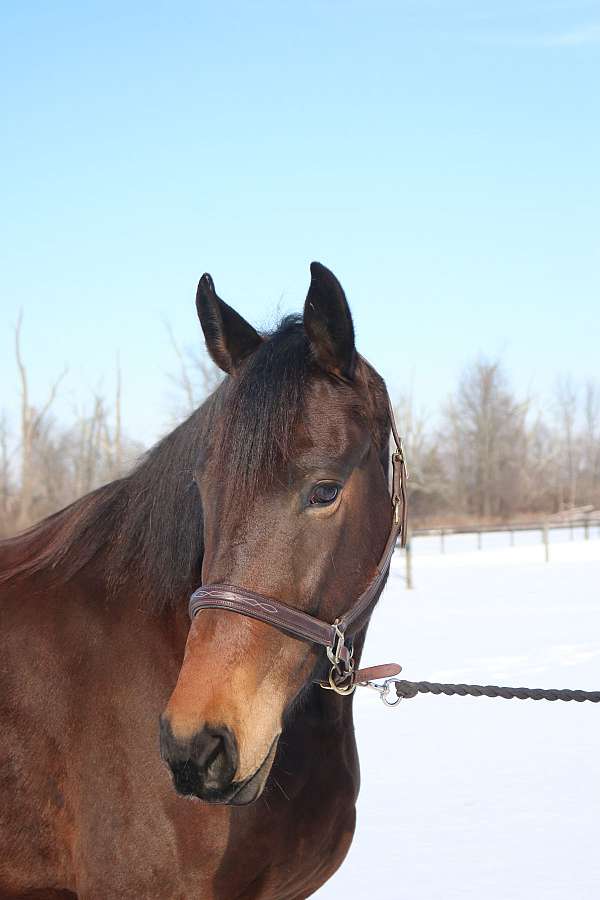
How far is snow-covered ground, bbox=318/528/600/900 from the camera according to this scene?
14.4 feet

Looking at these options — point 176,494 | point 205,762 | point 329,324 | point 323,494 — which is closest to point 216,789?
point 205,762

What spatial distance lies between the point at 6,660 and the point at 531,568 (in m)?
20.9

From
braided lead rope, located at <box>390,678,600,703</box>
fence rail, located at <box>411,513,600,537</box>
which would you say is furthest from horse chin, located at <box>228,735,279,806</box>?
fence rail, located at <box>411,513,600,537</box>

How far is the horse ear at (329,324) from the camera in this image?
2.22m

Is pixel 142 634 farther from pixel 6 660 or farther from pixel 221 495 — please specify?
pixel 221 495

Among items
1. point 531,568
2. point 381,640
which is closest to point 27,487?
point 531,568

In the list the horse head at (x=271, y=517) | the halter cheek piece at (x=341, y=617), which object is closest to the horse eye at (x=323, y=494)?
the horse head at (x=271, y=517)

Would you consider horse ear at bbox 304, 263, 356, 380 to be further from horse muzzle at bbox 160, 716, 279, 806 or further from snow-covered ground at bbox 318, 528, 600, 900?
snow-covered ground at bbox 318, 528, 600, 900

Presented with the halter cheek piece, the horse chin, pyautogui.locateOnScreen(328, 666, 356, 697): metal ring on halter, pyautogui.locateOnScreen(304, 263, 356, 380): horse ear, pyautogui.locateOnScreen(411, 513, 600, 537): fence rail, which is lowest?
pyautogui.locateOnScreen(411, 513, 600, 537): fence rail

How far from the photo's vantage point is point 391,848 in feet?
15.6

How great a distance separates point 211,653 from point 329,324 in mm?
894

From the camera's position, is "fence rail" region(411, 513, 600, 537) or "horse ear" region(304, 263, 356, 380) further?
"fence rail" region(411, 513, 600, 537)

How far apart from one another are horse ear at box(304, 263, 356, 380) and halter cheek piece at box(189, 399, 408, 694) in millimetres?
320

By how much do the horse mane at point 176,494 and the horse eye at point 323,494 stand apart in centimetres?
11
